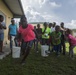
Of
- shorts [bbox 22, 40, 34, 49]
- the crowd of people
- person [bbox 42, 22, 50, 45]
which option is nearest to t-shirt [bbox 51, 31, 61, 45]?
the crowd of people

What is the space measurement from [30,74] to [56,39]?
406 cm

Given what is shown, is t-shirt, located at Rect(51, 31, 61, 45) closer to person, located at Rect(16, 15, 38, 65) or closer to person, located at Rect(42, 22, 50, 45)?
person, located at Rect(42, 22, 50, 45)

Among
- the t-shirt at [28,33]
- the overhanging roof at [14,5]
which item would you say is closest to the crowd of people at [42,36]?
the t-shirt at [28,33]

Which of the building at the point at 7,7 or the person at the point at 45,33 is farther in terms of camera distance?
the building at the point at 7,7

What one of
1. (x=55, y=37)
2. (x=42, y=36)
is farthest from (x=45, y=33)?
(x=55, y=37)

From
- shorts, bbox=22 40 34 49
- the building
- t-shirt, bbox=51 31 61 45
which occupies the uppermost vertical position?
the building

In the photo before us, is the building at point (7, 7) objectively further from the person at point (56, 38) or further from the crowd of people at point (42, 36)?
the person at point (56, 38)

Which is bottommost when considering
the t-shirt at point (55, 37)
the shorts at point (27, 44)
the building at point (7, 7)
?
the shorts at point (27, 44)

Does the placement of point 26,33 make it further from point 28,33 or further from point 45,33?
point 45,33

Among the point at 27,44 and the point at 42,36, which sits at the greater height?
the point at 42,36

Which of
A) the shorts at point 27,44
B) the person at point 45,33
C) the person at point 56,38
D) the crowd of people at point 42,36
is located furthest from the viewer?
the person at point 45,33

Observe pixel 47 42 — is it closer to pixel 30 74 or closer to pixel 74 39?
pixel 74 39

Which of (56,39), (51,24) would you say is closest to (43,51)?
(56,39)

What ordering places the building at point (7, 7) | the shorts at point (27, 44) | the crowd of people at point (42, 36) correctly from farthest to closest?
1. the building at point (7, 7)
2. the crowd of people at point (42, 36)
3. the shorts at point (27, 44)
